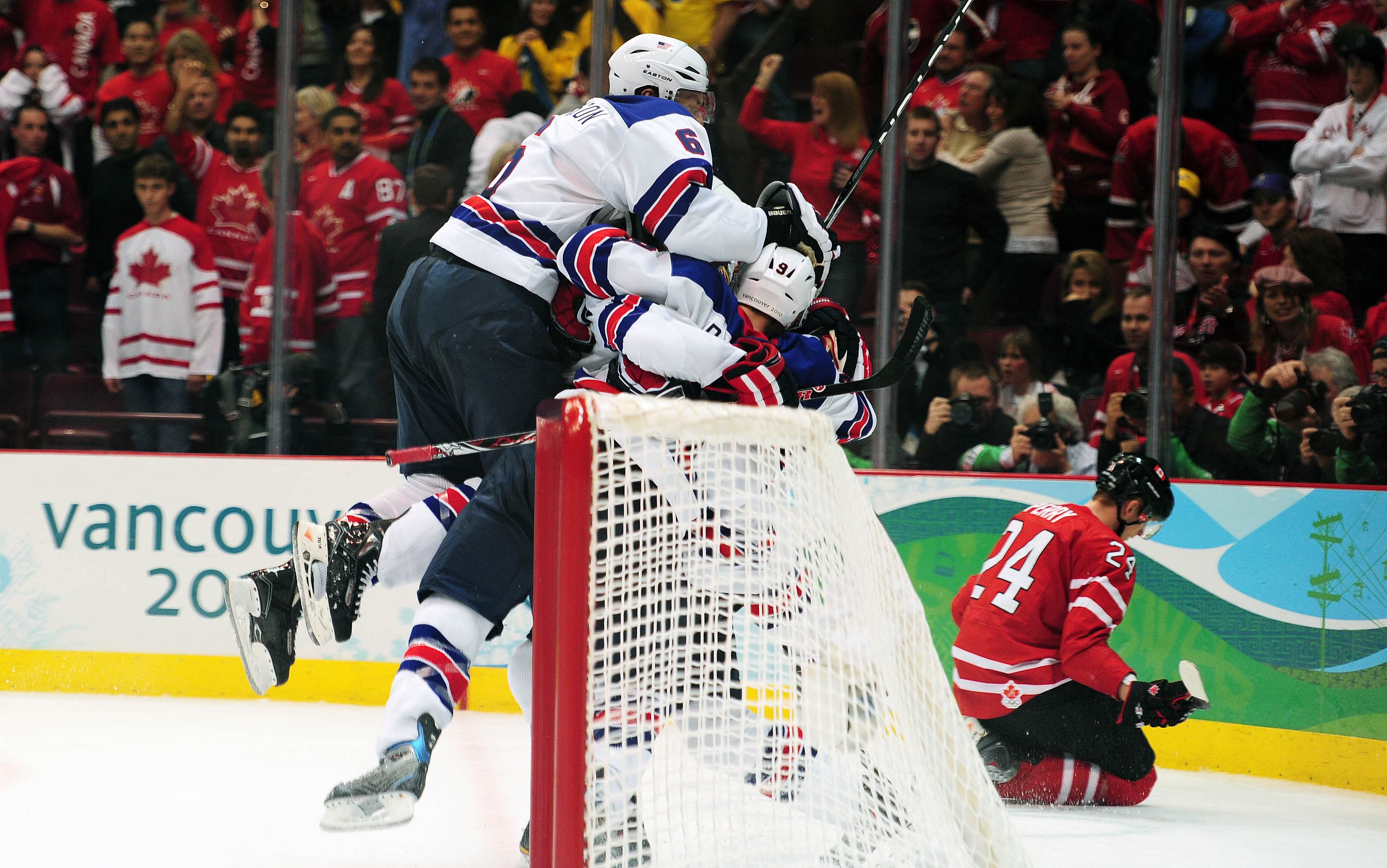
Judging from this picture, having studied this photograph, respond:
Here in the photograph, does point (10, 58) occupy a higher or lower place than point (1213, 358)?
higher

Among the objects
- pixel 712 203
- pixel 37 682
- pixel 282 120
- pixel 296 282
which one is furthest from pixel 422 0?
pixel 712 203

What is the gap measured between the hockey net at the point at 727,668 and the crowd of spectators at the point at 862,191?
236 centimetres

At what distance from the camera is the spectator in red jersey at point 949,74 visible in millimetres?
4586

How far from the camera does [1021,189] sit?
449cm

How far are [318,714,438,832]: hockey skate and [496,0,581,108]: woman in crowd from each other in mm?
3341

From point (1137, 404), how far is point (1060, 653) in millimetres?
1380

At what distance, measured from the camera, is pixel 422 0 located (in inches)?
199

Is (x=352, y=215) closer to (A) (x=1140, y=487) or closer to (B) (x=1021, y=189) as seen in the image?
(B) (x=1021, y=189)

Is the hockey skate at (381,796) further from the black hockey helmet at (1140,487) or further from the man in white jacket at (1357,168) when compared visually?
the man in white jacket at (1357,168)

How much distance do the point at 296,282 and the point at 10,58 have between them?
5.75 ft

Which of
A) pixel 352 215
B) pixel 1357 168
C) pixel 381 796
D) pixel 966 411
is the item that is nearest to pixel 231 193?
pixel 352 215

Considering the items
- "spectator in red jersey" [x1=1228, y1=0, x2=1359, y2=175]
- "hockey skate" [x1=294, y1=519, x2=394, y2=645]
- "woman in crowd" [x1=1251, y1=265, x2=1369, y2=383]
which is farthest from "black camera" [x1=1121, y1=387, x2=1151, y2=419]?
"hockey skate" [x1=294, y1=519, x2=394, y2=645]

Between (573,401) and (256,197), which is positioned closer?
(573,401)

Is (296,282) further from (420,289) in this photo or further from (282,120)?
(420,289)
